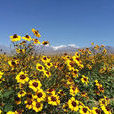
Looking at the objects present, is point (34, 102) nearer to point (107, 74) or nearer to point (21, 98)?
point (21, 98)

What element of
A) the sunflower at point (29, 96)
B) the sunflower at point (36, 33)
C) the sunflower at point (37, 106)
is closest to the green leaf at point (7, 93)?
the sunflower at point (29, 96)

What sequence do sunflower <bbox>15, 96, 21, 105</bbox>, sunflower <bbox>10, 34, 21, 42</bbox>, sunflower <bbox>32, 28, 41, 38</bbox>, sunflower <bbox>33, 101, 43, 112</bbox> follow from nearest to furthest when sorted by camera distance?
sunflower <bbox>33, 101, 43, 112</bbox> < sunflower <bbox>15, 96, 21, 105</bbox> < sunflower <bbox>10, 34, 21, 42</bbox> < sunflower <bbox>32, 28, 41, 38</bbox>

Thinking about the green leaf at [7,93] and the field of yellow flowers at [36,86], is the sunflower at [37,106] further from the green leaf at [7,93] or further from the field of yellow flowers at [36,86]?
the green leaf at [7,93]

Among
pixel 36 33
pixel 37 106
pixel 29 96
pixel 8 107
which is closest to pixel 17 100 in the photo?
pixel 8 107

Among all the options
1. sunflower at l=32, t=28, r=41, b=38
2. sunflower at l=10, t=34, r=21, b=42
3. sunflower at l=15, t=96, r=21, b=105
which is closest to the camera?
sunflower at l=15, t=96, r=21, b=105

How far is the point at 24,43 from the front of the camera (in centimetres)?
476

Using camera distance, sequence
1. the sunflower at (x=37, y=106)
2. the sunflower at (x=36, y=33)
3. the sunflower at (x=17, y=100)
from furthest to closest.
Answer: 1. the sunflower at (x=36, y=33)
2. the sunflower at (x=17, y=100)
3. the sunflower at (x=37, y=106)

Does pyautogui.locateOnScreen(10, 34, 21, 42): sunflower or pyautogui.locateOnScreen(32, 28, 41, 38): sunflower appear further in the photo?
pyautogui.locateOnScreen(32, 28, 41, 38): sunflower

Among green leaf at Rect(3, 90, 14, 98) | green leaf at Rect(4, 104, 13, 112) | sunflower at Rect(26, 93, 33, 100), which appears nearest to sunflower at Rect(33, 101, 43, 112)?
sunflower at Rect(26, 93, 33, 100)

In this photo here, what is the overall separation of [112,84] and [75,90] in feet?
13.1

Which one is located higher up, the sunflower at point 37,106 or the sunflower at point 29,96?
the sunflower at point 29,96

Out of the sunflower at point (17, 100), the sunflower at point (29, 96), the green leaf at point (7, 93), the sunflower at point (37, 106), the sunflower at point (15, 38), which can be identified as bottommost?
the sunflower at point (37, 106)

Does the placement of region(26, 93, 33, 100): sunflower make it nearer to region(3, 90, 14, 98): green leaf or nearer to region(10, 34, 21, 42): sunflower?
region(3, 90, 14, 98): green leaf

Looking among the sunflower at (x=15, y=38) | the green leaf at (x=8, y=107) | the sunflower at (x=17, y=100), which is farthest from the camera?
the sunflower at (x=15, y=38)
